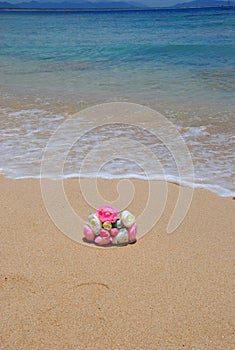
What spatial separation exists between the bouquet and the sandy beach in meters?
0.07

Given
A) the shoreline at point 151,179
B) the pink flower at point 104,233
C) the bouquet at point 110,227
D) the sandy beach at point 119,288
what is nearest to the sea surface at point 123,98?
the shoreline at point 151,179

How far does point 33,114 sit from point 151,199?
137 inches

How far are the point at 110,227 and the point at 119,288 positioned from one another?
440mm

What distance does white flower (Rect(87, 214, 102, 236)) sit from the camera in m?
2.70

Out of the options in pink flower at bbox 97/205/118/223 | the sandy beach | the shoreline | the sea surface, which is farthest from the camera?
the sea surface

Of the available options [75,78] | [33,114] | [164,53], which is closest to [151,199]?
[33,114]

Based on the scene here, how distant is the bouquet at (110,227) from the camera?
8.83 feet

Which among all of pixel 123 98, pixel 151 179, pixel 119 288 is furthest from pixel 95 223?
pixel 123 98

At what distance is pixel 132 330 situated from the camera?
2.10 metres

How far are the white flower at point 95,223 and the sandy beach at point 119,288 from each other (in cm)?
13

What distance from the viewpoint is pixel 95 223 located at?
271 cm

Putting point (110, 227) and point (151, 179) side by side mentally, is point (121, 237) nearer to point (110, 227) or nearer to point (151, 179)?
point (110, 227)

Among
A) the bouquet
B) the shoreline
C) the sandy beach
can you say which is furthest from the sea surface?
the bouquet

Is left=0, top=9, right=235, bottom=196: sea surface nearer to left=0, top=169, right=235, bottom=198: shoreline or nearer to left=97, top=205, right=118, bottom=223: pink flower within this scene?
left=0, top=169, right=235, bottom=198: shoreline
